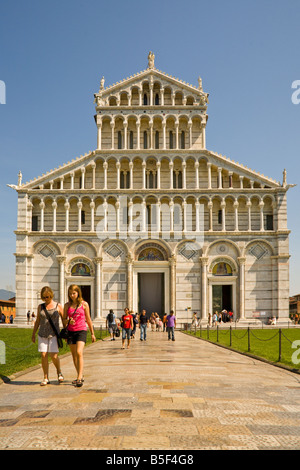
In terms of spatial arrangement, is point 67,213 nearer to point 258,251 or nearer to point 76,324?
point 258,251

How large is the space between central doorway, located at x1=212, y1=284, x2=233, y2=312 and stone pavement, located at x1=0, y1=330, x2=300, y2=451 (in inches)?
1120

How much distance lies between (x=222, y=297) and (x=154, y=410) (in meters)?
34.2

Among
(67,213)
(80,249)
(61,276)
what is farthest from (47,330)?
(67,213)

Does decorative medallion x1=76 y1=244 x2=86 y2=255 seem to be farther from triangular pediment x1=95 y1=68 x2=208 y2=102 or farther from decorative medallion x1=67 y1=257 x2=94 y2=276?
triangular pediment x1=95 y1=68 x2=208 y2=102

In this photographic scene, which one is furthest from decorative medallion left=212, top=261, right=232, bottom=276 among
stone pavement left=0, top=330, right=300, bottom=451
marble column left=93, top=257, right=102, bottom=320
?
stone pavement left=0, top=330, right=300, bottom=451

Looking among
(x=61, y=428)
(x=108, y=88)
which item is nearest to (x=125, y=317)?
(x=61, y=428)

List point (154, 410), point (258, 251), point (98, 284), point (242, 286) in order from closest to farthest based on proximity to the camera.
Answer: point (154, 410) < point (242, 286) < point (98, 284) < point (258, 251)

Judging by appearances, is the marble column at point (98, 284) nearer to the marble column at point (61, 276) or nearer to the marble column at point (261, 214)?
the marble column at point (61, 276)

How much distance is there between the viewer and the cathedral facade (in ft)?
131

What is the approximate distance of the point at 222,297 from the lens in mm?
40688

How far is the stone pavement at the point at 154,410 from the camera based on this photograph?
5.65m
